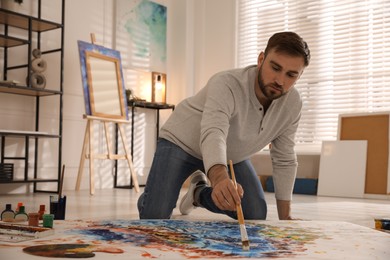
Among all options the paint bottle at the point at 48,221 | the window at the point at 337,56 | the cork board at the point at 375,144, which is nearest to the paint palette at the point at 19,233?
the paint bottle at the point at 48,221

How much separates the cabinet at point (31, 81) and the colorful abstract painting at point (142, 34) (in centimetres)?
86

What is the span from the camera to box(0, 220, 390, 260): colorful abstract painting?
101 cm

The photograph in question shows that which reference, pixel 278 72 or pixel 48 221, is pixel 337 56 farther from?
pixel 48 221

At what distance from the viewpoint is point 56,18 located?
4.62 metres

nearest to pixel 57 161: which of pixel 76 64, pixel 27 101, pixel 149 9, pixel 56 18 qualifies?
pixel 27 101

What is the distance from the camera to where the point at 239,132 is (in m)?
1.81

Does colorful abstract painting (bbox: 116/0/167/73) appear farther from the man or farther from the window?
the man

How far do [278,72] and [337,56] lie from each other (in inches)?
147

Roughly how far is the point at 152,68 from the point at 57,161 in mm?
1763

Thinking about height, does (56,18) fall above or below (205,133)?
above

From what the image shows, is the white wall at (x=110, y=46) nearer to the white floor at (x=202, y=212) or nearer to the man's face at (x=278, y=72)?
the white floor at (x=202, y=212)

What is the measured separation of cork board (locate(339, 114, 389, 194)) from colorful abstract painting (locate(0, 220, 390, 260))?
125 inches

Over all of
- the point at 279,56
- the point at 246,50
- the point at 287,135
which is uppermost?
the point at 246,50

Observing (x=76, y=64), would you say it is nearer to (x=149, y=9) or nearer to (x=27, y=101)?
(x=27, y=101)
